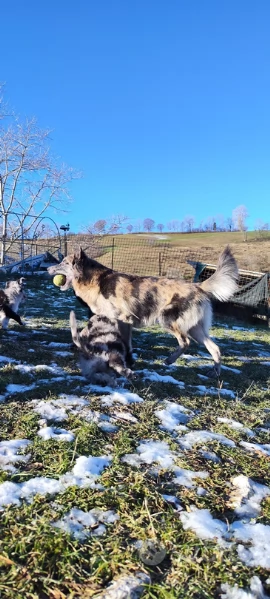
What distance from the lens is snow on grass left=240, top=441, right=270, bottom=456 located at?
273 cm

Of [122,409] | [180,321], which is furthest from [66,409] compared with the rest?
[180,321]

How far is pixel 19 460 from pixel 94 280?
13.4 ft

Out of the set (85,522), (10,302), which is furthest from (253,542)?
(10,302)

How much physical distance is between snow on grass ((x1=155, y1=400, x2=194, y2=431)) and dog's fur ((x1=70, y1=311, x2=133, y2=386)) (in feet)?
2.54

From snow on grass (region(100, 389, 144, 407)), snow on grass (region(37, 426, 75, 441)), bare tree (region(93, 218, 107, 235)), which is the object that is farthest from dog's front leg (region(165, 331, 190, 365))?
bare tree (region(93, 218, 107, 235))

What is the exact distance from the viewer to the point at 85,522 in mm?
1730

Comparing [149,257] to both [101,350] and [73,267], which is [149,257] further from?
[101,350]

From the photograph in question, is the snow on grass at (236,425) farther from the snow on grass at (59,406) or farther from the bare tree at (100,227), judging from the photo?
the bare tree at (100,227)

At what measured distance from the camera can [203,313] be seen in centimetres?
539

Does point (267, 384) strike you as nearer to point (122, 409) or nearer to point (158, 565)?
point (122, 409)

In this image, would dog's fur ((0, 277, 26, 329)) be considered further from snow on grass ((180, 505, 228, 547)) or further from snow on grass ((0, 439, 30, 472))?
snow on grass ((180, 505, 228, 547))

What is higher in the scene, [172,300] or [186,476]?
[172,300]

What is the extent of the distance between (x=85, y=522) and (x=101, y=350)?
2.69 meters

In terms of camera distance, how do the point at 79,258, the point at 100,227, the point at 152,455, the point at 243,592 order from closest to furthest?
the point at 243,592, the point at 152,455, the point at 79,258, the point at 100,227
